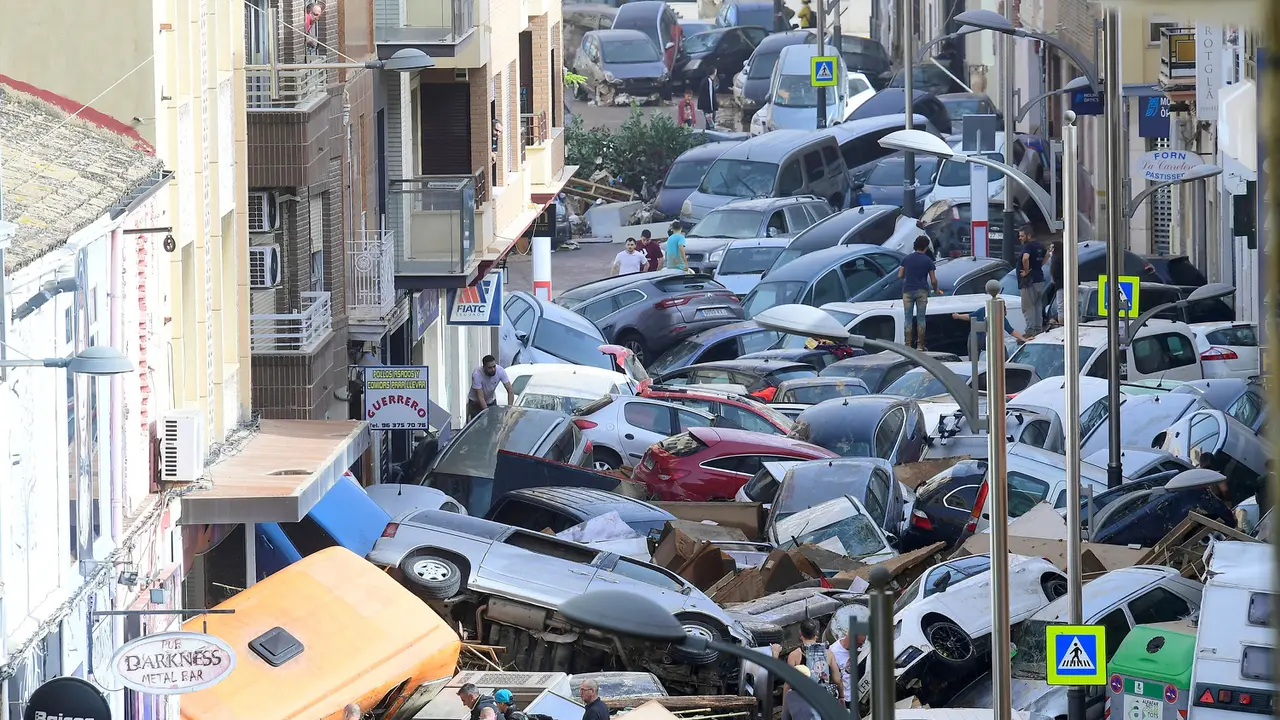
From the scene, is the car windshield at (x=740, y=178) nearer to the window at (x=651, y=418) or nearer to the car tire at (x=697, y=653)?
the window at (x=651, y=418)

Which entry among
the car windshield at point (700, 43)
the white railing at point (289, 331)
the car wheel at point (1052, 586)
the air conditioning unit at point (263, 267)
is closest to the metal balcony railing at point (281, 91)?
the air conditioning unit at point (263, 267)

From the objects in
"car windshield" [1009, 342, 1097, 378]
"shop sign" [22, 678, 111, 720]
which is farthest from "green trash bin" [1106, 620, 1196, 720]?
"car windshield" [1009, 342, 1097, 378]

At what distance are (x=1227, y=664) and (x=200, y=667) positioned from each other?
7045 millimetres

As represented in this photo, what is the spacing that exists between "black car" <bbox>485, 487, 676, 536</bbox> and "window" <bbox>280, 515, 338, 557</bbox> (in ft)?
7.33

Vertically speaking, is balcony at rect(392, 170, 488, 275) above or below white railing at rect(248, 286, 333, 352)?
above

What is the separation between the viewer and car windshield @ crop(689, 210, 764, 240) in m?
42.2

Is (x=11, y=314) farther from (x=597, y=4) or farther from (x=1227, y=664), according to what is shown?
(x=597, y=4)

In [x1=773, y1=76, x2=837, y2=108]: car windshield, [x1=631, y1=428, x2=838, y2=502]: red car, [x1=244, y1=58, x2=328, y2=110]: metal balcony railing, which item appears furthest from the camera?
[x1=773, y1=76, x2=837, y2=108]: car windshield

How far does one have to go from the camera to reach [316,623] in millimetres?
15781

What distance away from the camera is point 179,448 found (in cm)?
1557

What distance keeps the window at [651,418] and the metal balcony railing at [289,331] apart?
Result: 5.33m

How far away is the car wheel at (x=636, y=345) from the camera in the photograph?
115 ft

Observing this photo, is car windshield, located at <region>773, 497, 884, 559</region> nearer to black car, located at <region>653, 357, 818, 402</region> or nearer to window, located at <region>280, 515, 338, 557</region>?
window, located at <region>280, 515, 338, 557</region>

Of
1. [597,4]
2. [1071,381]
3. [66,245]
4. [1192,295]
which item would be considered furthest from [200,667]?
[597,4]
